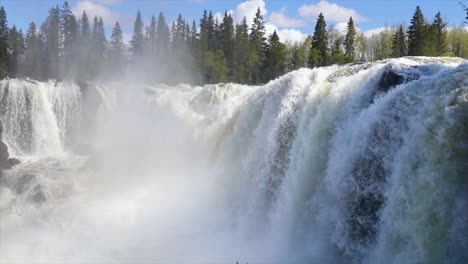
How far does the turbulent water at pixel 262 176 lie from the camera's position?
6934 mm

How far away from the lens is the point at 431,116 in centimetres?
712

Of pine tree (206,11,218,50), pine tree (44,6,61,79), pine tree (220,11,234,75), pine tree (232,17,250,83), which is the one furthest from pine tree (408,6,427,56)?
pine tree (44,6,61,79)

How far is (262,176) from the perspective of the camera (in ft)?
40.3

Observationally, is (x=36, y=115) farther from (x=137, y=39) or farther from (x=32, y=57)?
(x=137, y=39)

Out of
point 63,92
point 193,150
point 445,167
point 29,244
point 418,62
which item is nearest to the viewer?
point 445,167

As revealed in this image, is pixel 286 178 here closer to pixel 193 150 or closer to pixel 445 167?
pixel 445 167

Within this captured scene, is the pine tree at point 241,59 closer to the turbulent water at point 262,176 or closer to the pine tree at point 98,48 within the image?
the pine tree at point 98,48

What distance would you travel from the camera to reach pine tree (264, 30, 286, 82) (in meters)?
48.8

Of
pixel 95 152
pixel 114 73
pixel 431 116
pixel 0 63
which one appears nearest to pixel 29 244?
pixel 95 152

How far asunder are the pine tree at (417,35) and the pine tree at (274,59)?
14009 mm

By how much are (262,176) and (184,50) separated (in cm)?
5170

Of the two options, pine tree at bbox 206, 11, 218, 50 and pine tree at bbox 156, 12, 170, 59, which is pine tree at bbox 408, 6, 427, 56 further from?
pine tree at bbox 156, 12, 170, 59

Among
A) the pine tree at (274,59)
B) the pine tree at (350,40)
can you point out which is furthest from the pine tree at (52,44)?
the pine tree at (350,40)

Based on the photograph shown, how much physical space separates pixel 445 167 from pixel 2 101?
19009mm
